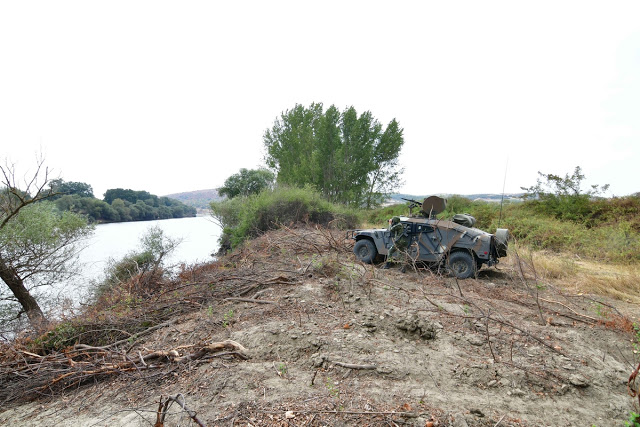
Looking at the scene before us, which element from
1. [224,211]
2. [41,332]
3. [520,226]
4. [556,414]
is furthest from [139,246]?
[556,414]

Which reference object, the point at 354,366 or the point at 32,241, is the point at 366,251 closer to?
the point at 354,366

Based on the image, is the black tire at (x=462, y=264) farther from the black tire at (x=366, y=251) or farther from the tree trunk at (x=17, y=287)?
the tree trunk at (x=17, y=287)

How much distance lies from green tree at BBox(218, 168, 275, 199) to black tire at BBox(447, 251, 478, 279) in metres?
25.6

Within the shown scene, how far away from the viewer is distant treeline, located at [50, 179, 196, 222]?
1803 centimetres

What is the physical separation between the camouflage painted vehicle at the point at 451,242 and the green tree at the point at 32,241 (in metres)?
11.5

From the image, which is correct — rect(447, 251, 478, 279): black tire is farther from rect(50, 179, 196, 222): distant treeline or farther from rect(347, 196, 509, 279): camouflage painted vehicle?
rect(50, 179, 196, 222): distant treeline

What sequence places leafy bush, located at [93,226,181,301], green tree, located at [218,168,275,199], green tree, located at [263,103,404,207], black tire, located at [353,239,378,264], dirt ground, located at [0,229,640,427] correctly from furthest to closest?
green tree, located at [218,168,275,199], green tree, located at [263,103,404,207], leafy bush, located at [93,226,181,301], black tire, located at [353,239,378,264], dirt ground, located at [0,229,640,427]

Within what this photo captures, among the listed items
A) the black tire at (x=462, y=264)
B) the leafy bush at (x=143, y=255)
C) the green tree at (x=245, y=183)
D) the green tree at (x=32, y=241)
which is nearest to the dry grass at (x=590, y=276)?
the black tire at (x=462, y=264)

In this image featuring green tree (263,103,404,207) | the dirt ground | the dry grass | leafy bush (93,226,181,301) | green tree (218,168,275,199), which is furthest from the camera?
green tree (218,168,275,199)

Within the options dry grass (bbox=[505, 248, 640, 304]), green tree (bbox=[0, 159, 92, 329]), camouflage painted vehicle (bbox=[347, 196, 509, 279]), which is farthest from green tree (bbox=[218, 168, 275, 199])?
dry grass (bbox=[505, 248, 640, 304])

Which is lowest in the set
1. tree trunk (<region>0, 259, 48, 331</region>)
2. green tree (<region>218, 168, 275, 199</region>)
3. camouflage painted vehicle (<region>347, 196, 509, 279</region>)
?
tree trunk (<region>0, 259, 48, 331</region>)

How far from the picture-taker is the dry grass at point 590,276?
23.0 ft

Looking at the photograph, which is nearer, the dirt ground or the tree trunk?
the dirt ground

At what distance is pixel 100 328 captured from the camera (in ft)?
19.6
